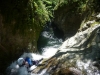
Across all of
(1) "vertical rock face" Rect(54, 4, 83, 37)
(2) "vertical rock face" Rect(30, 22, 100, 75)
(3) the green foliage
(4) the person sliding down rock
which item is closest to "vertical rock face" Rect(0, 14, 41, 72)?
(3) the green foliage

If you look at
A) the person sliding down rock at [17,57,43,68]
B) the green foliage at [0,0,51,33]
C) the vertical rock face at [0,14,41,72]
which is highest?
the green foliage at [0,0,51,33]

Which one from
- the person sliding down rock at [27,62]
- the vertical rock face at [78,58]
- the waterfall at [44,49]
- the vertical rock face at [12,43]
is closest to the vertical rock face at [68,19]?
the waterfall at [44,49]

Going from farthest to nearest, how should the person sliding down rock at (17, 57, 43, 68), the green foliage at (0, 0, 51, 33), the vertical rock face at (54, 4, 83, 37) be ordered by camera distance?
the vertical rock face at (54, 4, 83, 37) < the green foliage at (0, 0, 51, 33) < the person sliding down rock at (17, 57, 43, 68)

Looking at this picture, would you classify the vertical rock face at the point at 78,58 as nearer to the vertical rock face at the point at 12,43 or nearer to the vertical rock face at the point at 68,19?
the vertical rock face at the point at 12,43

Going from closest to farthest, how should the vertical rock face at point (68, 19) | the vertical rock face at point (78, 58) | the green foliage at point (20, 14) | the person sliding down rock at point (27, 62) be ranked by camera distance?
the vertical rock face at point (78, 58), the person sliding down rock at point (27, 62), the green foliage at point (20, 14), the vertical rock face at point (68, 19)

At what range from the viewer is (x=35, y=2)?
362 inches

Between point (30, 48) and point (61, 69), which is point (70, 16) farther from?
point (61, 69)

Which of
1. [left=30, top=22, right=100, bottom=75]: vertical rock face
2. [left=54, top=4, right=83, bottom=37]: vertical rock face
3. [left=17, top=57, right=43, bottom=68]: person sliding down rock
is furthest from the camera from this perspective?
[left=54, top=4, right=83, bottom=37]: vertical rock face

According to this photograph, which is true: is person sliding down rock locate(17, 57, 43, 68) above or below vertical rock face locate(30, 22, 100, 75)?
above

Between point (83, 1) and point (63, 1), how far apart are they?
6.44 feet

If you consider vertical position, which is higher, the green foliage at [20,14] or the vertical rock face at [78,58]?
the green foliage at [20,14]

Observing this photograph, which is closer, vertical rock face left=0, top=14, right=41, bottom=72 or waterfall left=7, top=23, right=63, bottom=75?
waterfall left=7, top=23, right=63, bottom=75

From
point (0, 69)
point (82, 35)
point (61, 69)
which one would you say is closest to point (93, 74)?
point (61, 69)

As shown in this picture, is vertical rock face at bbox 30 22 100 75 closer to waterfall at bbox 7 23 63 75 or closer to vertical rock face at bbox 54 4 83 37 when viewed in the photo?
waterfall at bbox 7 23 63 75
